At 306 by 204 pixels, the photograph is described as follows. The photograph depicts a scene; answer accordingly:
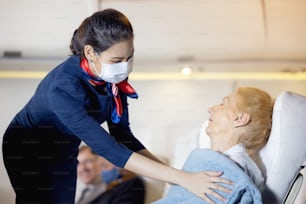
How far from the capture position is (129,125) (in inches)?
31.7

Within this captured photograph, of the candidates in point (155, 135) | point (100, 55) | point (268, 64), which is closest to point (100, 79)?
point (100, 55)

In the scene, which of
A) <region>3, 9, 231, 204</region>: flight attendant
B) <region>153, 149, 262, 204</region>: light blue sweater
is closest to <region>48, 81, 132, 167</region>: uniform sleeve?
<region>3, 9, 231, 204</region>: flight attendant

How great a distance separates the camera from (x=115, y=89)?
30.2 inches

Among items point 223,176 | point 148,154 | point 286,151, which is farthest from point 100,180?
point 286,151

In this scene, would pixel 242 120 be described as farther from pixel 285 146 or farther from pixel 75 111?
pixel 75 111

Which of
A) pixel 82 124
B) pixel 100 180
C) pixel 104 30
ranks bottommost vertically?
pixel 100 180

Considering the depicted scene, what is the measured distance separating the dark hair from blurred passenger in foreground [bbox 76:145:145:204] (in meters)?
0.17

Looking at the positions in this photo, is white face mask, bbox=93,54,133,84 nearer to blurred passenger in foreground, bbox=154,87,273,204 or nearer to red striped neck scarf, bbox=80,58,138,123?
red striped neck scarf, bbox=80,58,138,123

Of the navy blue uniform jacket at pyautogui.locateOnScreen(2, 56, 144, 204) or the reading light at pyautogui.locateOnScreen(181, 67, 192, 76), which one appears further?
the reading light at pyautogui.locateOnScreen(181, 67, 192, 76)

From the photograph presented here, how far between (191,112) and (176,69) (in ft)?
0.25

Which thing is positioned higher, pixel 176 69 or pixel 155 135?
pixel 176 69

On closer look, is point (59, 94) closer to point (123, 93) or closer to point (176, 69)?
point (123, 93)

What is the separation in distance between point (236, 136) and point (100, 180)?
0.74ft

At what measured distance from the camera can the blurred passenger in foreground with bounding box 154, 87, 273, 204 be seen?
2.62ft
